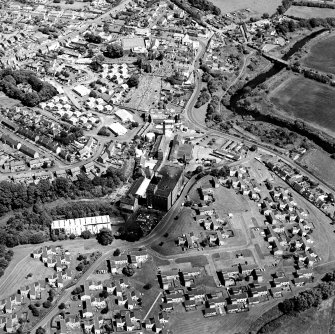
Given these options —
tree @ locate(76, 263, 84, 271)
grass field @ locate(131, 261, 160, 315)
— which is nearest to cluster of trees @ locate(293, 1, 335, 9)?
grass field @ locate(131, 261, 160, 315)

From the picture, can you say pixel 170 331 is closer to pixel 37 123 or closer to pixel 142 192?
pixel 142 192

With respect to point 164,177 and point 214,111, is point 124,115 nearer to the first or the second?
point 214,111

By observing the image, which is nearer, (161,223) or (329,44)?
(161,223)

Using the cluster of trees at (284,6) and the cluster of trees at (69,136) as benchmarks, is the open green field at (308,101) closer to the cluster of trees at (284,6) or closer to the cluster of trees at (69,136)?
the cluster of trees at (284,6)

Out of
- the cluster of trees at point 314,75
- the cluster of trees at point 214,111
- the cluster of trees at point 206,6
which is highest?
the cluster of trees at point 314,75

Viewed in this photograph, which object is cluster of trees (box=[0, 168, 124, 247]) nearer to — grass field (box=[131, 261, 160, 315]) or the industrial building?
the industrial building

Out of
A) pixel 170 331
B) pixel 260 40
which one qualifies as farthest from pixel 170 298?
pixel 260 40

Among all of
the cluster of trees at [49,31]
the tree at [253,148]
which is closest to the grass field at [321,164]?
the tree at [253,148]
